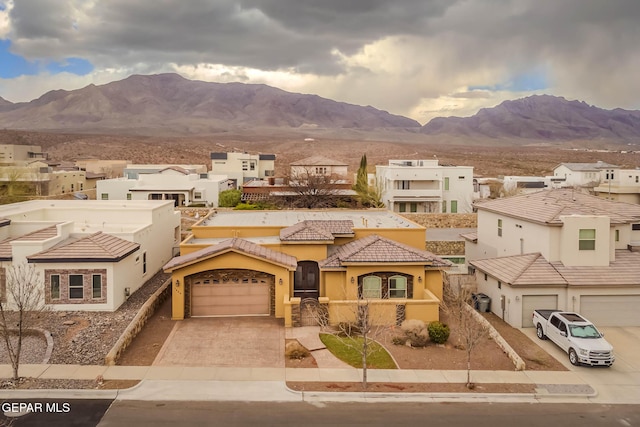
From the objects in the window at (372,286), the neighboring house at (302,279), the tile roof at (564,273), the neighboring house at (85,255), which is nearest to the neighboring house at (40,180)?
the neighboring house at (85,255)

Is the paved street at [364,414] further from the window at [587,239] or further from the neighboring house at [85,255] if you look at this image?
the window at [587,239]

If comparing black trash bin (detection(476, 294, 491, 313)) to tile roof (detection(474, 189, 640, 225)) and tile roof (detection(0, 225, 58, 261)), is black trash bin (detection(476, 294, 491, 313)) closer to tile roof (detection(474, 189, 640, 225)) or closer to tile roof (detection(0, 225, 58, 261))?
tile roof (detection(474, 189, 640, 225))

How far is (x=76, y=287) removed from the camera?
81.7 feet

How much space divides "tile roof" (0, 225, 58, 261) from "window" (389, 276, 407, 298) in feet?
56.9

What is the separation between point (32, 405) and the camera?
16.3 m

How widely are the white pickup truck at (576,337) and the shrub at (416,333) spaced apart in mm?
5390

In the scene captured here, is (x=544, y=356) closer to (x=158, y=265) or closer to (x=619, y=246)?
(x=619, y=246)

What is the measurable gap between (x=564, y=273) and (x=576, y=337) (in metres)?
5.28

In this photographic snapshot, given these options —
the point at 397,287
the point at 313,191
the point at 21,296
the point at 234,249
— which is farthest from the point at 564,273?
the point at 313,191

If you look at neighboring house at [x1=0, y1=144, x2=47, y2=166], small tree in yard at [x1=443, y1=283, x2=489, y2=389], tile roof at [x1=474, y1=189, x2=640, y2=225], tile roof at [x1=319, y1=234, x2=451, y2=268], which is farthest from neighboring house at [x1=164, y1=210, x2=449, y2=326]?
neighboring house at [x1=0, y1=144, x2=47, y2=166]

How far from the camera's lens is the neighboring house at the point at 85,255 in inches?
973

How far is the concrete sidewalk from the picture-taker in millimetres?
17297

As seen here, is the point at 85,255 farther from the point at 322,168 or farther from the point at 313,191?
the point at 322,168

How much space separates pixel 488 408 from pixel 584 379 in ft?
→ 16.0
